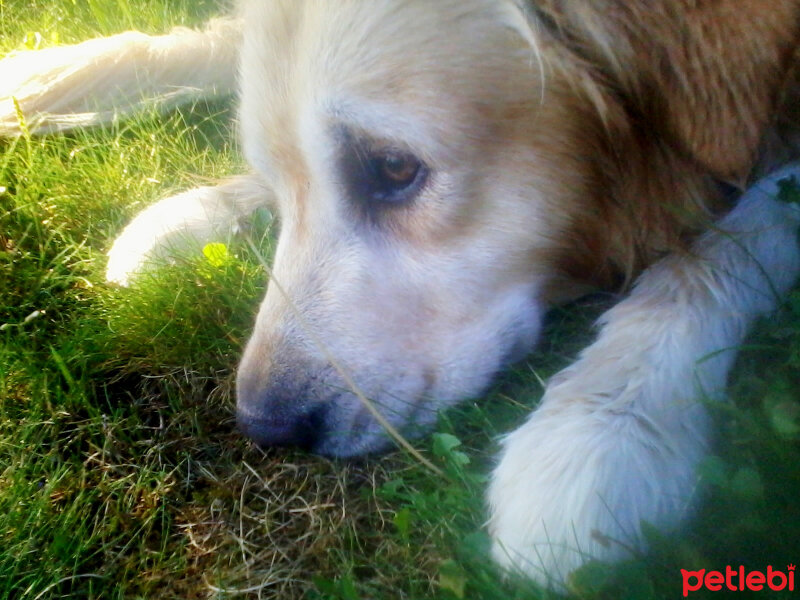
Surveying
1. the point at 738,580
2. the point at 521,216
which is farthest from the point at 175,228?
the point at 738,580

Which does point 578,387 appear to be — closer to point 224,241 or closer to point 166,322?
point 166,322

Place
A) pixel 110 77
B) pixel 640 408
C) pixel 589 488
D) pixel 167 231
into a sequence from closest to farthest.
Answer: pixel 589 488 < pixel 640 408 < pixel 167 231 < pixel 110 77

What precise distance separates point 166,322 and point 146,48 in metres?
1.57

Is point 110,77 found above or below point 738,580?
above

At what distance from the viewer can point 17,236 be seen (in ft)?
8.67

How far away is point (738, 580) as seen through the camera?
3.93 feet

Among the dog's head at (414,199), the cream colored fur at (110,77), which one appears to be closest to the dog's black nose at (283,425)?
the dog's head at (414,199)

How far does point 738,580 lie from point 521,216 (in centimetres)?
86

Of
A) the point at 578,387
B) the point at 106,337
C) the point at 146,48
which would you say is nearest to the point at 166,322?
the point at 106,337

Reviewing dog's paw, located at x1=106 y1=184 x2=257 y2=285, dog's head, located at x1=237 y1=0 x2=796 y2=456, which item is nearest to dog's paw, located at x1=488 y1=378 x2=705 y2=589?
dog's head, located at x1=237 y1=0 x2=796 y2=456

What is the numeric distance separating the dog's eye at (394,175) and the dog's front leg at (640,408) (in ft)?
1.73

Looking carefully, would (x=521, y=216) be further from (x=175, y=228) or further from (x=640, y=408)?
(x=175, y=228)

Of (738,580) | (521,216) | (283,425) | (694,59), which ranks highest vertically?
(694,59)

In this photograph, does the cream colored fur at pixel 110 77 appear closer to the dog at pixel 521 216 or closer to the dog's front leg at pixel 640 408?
the dog at pixel 521 216
